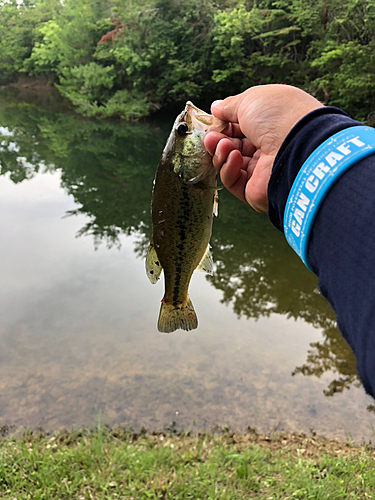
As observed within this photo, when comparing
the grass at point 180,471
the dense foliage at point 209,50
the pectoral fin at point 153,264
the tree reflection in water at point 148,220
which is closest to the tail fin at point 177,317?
the pectoral fin at point 153,264

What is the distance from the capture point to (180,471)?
304 centimetres

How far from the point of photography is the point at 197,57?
70.2 ft

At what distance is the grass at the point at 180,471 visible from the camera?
2.81m

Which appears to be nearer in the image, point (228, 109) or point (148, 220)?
point (228, 109)

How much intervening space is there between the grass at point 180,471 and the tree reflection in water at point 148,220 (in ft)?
5.26

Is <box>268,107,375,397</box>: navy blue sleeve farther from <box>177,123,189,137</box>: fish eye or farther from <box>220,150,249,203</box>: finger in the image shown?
<box>177,123,189,137</box>: fish eye

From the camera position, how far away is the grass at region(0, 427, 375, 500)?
2814mm

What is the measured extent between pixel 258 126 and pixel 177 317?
3.42ft

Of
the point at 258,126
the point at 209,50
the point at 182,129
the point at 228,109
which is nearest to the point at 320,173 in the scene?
the point at 258,126

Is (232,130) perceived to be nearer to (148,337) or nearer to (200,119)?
(200,119)

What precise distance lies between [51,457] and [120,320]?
9.41 ft

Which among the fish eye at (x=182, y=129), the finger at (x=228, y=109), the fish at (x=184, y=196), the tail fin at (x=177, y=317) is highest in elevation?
the finger at (x=228, y=109)

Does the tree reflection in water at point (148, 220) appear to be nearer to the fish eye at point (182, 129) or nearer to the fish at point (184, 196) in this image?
the fish at point (184, 196)

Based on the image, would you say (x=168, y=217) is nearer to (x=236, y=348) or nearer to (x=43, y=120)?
(x=236, y=348)
